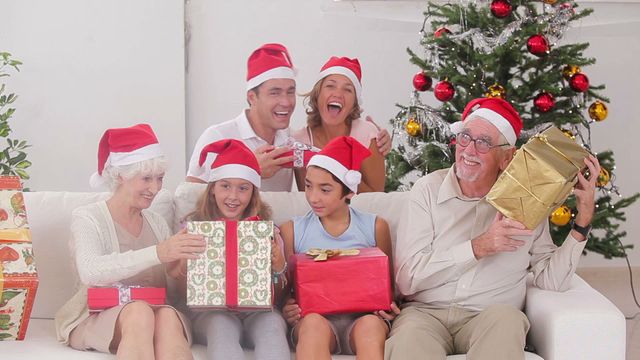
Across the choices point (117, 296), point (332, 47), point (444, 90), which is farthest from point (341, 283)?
point (332, 47)

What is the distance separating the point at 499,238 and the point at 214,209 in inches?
37.6

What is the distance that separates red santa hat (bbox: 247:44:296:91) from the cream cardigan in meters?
0.97

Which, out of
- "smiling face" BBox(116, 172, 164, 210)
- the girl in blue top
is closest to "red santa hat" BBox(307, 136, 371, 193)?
the girl in blue top

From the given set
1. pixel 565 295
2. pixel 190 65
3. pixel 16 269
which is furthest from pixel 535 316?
pixel 190 65

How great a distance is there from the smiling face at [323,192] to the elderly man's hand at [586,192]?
79cm

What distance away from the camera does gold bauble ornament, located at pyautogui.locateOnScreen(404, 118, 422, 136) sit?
14.6 feet

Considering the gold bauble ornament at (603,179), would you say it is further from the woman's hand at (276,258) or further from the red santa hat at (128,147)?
the red santa hat at (128,147)

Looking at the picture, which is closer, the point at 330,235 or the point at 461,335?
→ the point at 461,335

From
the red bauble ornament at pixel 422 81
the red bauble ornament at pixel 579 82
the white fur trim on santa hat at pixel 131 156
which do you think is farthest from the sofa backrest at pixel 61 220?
the red bauble ornament at pixel 579 82

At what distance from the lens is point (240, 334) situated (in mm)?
2941

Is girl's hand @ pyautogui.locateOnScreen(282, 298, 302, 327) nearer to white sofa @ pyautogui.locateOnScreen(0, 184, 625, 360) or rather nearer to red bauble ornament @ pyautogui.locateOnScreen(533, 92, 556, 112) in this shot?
white sofa @ pyautogui.locateOnScreen(0, 184, 625, 360)

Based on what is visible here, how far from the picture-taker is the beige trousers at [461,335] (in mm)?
2719

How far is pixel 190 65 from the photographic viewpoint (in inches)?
223

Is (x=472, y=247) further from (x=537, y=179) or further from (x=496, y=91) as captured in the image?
(x=496, y=91)
